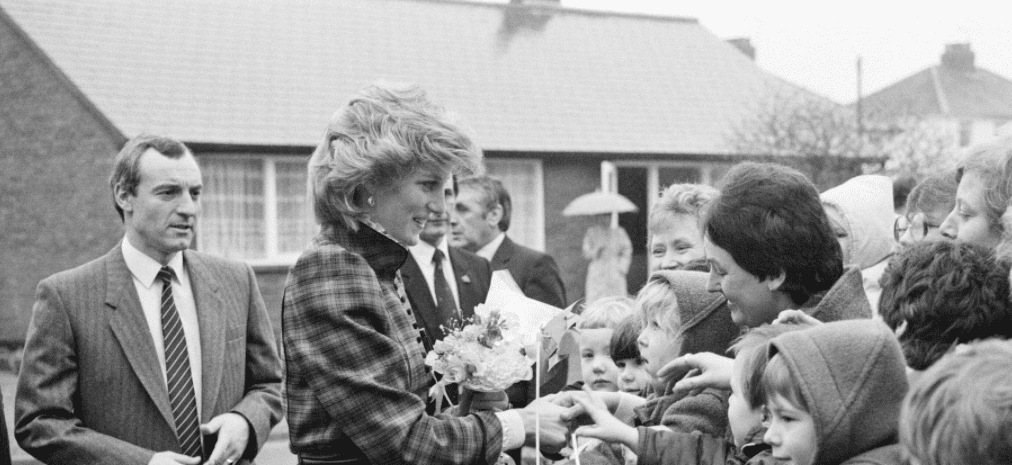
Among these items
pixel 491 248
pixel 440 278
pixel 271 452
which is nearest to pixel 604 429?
pixel 440 278

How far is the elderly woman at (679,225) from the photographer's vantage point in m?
4.71

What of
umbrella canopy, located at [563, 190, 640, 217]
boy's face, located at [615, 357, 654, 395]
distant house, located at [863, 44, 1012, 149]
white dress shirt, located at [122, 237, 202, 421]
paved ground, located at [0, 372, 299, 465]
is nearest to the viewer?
white dress shirt, located at [122, 237, 202, 421]

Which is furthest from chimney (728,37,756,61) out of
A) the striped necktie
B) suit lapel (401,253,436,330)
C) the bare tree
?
the striped necktie

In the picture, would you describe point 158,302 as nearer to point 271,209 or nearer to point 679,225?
point 679,225

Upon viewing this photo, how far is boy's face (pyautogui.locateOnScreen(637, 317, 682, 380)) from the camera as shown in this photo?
12.2 ft

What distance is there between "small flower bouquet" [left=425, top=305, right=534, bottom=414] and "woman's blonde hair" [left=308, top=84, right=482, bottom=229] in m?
0.47

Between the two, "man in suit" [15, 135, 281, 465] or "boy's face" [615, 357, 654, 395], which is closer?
"man in suit" [15, 135, 281, 465]

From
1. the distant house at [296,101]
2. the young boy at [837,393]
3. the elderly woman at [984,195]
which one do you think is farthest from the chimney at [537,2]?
the young boy at [837,393]

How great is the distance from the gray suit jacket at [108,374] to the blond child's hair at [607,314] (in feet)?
4.76

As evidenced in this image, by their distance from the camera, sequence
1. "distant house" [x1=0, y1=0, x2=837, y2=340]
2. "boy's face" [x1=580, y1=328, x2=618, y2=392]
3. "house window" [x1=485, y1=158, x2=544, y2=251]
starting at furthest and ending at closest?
"house window" [x1=485, y1=158, x2=544, y2=251], "distant house" [x1=0, y1=0, x2=837, y2=340], "boy's face" [x1=580, y1=328, x2=618, y2=392]

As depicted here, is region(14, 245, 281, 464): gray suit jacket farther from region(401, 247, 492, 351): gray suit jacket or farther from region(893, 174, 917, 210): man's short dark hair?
region(893, 174, 917, 210): man's short dark hair

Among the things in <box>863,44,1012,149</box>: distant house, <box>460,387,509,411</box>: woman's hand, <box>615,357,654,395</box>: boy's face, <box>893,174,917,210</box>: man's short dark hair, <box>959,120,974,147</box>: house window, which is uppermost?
<box>863,44,1012,149</box>: distant house

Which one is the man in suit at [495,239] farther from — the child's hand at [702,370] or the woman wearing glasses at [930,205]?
the child's hand at [702,370]

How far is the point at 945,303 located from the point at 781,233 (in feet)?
1.59
